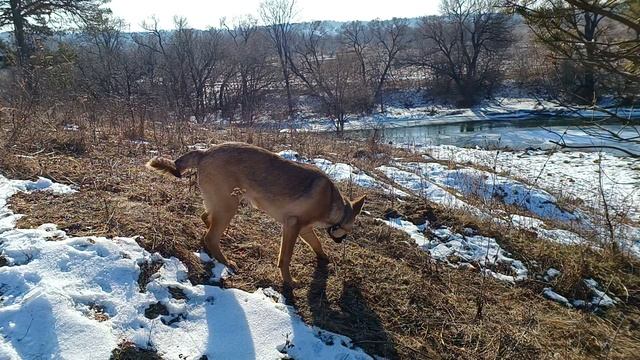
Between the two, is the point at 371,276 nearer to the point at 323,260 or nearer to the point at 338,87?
the point at 323,260

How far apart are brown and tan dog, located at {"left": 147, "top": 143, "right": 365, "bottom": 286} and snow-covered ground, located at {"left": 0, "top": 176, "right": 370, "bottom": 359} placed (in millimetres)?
648

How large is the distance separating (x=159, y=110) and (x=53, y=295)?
1140cm

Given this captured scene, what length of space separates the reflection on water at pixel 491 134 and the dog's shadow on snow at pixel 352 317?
16.5 meters

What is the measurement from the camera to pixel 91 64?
35406mm

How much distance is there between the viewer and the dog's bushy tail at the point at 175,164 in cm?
473

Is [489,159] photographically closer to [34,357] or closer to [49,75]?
[49,75]

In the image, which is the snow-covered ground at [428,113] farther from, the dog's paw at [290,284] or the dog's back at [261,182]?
the dog's paw at [290,284]

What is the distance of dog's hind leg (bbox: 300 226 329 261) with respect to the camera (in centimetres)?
526

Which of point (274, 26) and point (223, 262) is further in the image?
point (274, 26)

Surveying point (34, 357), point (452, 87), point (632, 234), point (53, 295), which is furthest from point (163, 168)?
point (452, 87)

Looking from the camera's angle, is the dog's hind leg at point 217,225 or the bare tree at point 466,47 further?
the bare tree at point 466,47

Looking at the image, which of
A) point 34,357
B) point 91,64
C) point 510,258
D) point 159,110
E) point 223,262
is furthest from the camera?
point 91,64

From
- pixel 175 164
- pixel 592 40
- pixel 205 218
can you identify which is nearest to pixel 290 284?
pixel 205 218

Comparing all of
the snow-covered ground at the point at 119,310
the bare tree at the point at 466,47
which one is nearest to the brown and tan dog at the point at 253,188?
the snow-covered ground at the point at 119,310
